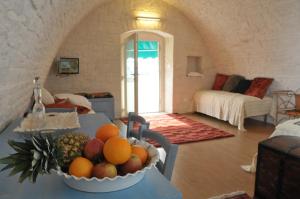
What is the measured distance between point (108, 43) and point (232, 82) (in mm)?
2929

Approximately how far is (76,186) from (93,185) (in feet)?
0.24

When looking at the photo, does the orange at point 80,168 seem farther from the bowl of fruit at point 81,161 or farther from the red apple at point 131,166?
the red apple at point 131,166

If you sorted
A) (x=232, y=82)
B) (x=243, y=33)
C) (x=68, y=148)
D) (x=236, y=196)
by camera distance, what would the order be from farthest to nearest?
(x=232, y=82) → (x=243, y=33) → (x=236, y=196) → (x=68, y=148)

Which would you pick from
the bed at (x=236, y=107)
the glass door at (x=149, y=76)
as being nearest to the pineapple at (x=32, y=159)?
the bed at (x=236, y=107)

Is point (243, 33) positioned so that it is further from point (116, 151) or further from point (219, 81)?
point (116, 151)

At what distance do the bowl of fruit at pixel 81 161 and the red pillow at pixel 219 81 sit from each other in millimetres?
5526

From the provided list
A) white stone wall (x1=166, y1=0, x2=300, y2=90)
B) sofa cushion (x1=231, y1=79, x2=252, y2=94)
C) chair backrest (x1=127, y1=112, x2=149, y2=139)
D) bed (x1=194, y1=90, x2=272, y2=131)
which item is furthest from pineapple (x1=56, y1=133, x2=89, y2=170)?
sofa cushion (x1=231, y1=79, x2=252, y2=94)

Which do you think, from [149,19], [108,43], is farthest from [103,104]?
[149,19]

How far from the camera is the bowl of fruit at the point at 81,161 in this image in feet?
2.67

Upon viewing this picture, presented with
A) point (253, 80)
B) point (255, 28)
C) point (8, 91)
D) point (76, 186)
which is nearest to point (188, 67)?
point (253, 80)

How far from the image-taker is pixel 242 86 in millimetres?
5645

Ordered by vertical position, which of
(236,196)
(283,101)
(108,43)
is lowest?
(236,196)

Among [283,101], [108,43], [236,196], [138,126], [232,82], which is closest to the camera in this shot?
[138,126]

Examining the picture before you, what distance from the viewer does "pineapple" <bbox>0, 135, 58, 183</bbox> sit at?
801 mm
